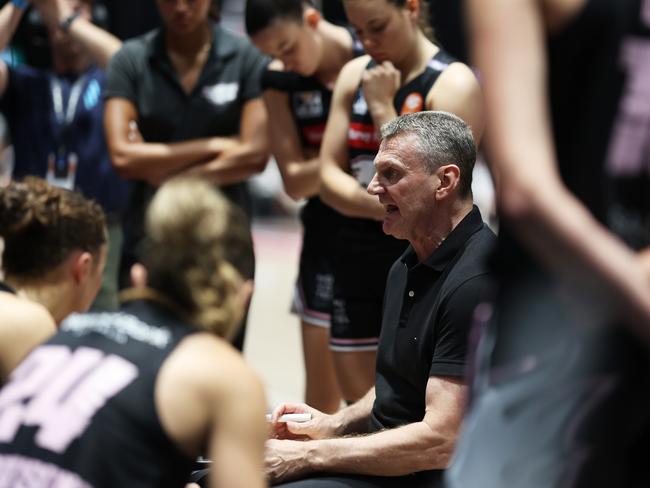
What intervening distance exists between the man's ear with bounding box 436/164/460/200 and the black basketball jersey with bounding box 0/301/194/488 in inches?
47.7

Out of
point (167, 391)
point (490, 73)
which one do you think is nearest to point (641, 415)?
point (490, 73)

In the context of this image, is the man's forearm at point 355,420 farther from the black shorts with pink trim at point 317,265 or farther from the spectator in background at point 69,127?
the spectator in background at point 69,127

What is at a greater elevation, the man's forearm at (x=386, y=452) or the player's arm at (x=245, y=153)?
the man's forearm at (x=386, y=452)

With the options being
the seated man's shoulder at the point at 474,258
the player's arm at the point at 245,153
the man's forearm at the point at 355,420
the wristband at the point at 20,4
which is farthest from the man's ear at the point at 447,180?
the wristband at the point at 20,4

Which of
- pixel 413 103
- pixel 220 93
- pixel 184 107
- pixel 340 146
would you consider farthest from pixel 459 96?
pixel 184 107

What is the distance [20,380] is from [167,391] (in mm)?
356

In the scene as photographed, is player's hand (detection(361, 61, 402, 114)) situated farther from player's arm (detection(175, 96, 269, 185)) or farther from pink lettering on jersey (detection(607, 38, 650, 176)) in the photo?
pink lettering on jersey (detection(607, 38, 650, 176))

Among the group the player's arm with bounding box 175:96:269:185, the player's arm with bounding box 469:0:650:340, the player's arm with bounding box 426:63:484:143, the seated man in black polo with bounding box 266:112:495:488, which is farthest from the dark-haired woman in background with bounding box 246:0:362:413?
the player's arm with bounding box 469:0:650:340

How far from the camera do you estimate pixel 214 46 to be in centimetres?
503

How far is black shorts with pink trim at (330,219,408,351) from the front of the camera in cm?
430

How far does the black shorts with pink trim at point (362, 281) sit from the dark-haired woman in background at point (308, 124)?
0.71ft

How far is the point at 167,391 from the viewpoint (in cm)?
208

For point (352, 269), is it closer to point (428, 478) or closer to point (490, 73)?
point (428, 478)

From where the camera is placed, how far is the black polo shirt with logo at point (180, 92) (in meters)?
4.95
